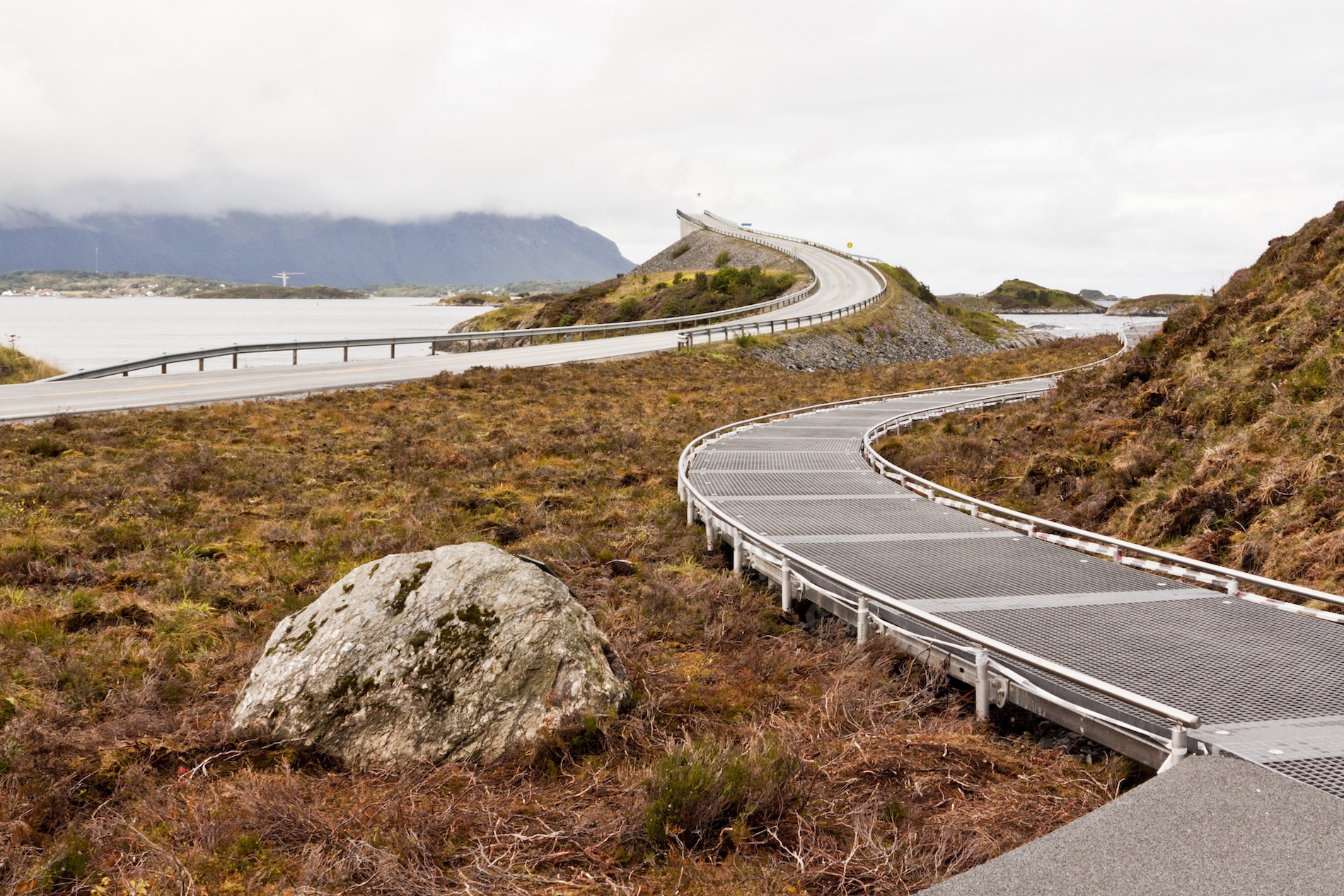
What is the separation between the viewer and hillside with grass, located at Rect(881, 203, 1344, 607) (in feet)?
34.7

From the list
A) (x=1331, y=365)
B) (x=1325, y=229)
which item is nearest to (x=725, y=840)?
(x=1331, y=365)

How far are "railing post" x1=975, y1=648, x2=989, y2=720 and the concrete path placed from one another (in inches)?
65.1

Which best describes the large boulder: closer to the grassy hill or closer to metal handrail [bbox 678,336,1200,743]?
metal handrail [bbox 678,336,1200,743]

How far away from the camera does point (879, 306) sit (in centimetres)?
5884

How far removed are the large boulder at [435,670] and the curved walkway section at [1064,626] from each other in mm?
2880

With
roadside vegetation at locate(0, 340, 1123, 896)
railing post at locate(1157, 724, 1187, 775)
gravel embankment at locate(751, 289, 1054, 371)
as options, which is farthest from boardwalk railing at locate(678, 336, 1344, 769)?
gravel embankment at locate(751, 289, 1054, 371)

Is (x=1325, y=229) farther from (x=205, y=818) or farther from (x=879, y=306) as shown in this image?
(x=879, y=306)

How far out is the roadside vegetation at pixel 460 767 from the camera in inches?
185

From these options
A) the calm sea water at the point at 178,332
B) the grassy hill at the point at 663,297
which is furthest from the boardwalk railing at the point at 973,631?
the grassy hill at the point at 663,297

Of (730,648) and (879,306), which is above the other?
(879,306)

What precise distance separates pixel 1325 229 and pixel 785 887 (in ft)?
66.6

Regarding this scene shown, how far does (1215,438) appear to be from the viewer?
44.8 feet

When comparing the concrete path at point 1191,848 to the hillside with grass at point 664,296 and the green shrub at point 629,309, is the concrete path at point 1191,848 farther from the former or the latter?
the green shrub at point 629,309

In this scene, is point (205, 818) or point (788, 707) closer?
point (205, 818)
